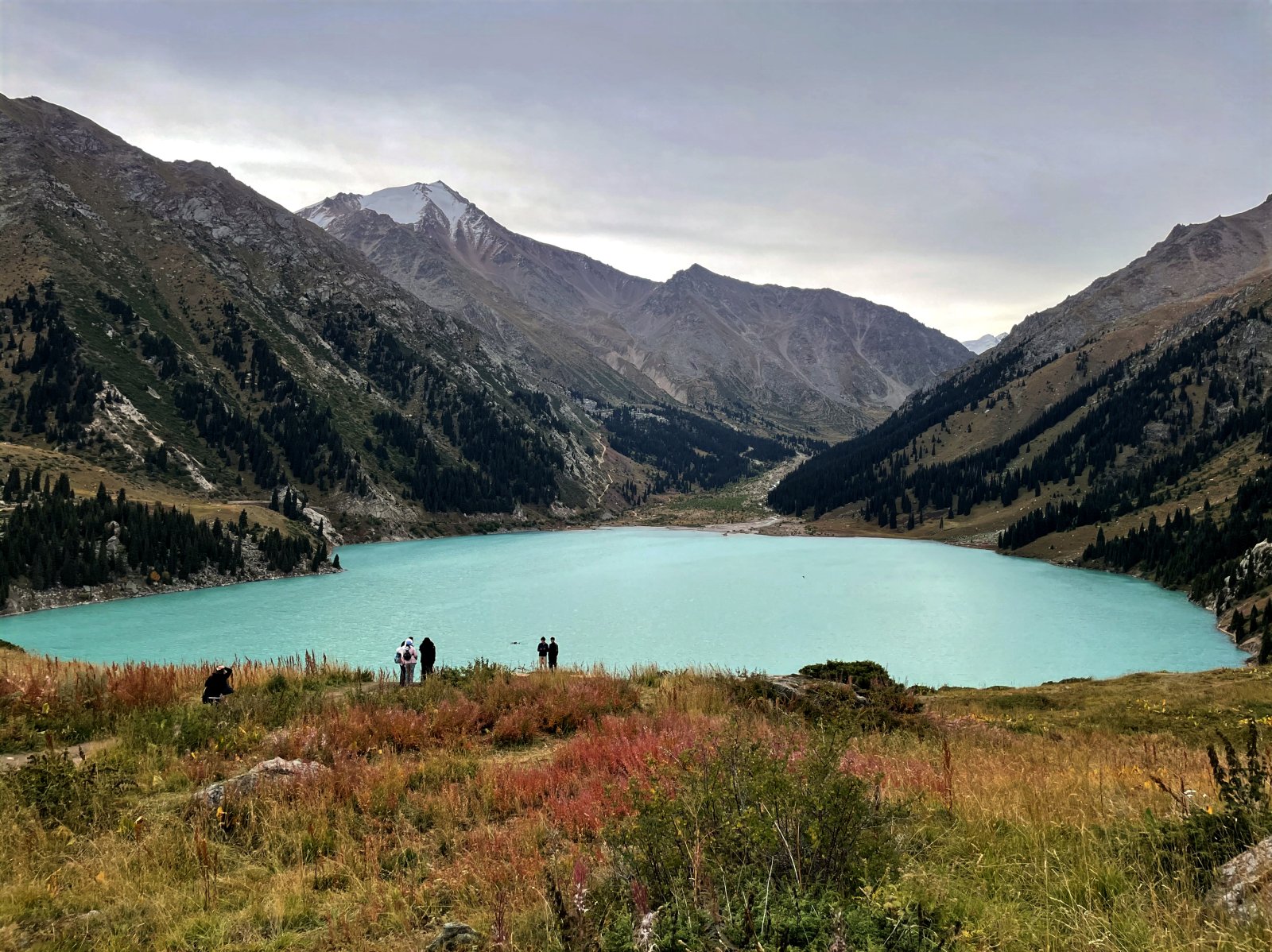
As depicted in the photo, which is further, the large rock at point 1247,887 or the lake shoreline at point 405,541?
the lake shoreline at point 405,541

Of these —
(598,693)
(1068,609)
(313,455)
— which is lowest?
(1068,609)

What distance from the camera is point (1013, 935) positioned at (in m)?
3.87

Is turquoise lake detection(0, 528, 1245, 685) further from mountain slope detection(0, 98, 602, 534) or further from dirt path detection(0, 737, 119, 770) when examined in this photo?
mountain slope detection(0, 98, 602, 534)

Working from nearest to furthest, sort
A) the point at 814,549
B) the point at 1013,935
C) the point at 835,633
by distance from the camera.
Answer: the point at 1013,935 < the point at 835,633 < the point at 814,549

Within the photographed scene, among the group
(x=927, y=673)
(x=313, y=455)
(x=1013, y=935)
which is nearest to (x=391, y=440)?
(x=313, y=455)

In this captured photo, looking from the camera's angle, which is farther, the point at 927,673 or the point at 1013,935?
the point at 927,673

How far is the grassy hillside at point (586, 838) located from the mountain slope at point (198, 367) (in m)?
122

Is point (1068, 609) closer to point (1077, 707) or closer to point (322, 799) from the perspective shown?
point (1077, 707)

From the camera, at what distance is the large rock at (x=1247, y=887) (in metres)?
3.77

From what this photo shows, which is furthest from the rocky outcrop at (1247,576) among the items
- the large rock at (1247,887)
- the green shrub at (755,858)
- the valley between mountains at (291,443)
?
the green shrub at (755,858)

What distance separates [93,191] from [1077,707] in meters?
261

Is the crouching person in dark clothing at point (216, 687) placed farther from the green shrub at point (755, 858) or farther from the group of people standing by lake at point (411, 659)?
the green shrub at point (755, 858)

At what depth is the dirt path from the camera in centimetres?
880

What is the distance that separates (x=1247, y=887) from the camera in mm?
3965
